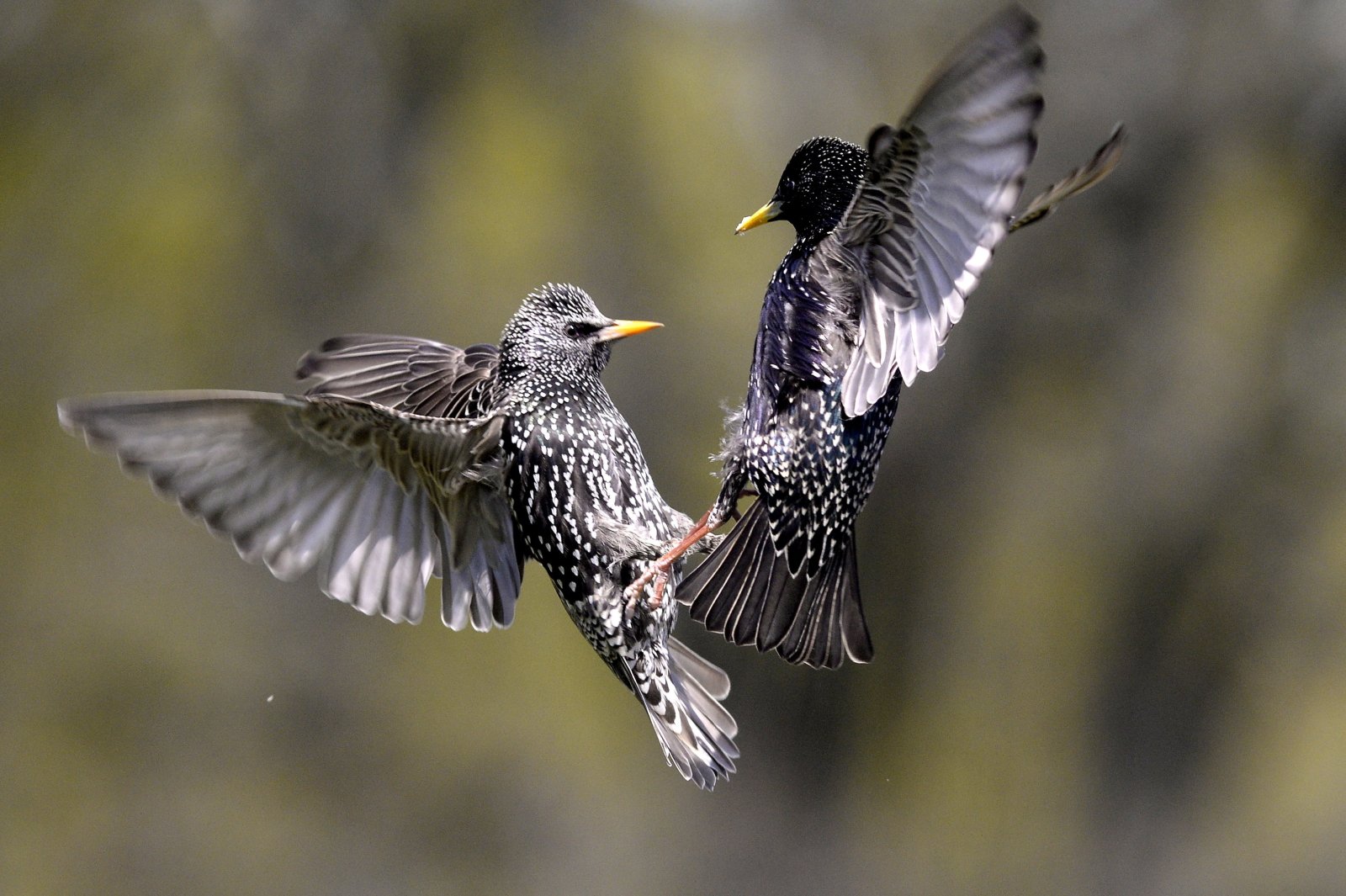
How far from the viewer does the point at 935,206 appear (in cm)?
194

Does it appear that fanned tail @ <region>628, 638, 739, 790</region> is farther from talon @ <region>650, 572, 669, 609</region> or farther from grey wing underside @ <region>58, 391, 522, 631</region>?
grey wing underside @ <region>58, 391, 522, 631</region>

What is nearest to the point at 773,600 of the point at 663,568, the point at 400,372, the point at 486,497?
the point at 663,568

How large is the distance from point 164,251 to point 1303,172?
4.01 metres

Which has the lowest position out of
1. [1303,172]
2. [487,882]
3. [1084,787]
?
[487,882]

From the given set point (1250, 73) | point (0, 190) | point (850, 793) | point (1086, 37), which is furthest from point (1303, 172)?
point (0, 190)

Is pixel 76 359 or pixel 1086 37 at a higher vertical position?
pixel 1086 37

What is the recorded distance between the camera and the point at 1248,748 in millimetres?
5148

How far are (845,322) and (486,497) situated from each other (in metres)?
0.74

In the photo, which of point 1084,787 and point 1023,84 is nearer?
point 1023,84

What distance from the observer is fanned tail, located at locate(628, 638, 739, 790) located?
2.39 meters

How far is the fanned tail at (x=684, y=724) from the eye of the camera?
7.83ft

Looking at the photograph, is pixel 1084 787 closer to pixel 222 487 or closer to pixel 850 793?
pixel 850 793

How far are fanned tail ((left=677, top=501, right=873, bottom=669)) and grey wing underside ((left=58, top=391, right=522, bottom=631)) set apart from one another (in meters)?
0.44

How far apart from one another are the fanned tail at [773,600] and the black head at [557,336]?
410 millimetres
